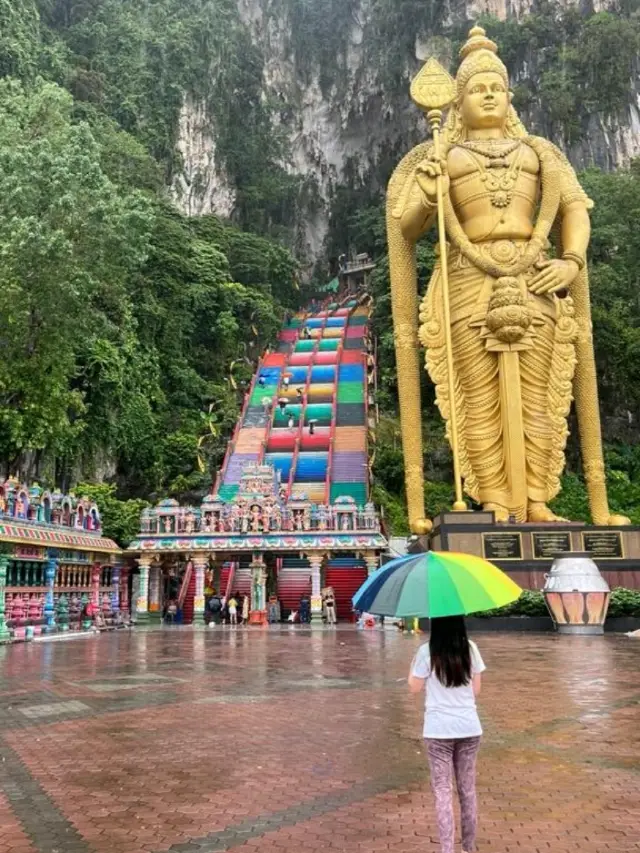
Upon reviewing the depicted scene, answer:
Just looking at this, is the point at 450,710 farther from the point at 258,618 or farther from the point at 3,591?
the point at 258,618

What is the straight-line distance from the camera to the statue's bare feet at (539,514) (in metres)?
13.7

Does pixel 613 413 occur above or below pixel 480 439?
above

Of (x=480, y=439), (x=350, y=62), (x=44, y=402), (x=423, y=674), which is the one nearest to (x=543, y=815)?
(x=423, y=674)

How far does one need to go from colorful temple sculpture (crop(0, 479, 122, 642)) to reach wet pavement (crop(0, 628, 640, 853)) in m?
5.33

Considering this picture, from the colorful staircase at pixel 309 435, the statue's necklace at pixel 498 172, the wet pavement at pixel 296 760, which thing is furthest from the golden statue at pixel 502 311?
the wet pavement at pixel 296 760

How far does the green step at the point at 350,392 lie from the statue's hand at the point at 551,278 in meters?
Answer: 13.9

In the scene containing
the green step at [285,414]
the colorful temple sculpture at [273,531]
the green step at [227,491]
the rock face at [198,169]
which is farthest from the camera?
the rock face at [198,169]

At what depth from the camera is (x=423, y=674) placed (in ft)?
8.71

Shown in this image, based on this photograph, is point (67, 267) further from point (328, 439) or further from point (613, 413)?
Result: point (613, 413)

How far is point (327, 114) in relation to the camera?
51.5m

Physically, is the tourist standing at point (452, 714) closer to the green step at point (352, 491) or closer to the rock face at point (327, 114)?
the green step at point (352, 491)

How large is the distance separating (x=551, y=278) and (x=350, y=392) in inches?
587

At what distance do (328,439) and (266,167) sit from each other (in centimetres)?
2897

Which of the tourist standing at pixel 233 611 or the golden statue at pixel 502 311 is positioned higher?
the golden statue at pixel 502 311
